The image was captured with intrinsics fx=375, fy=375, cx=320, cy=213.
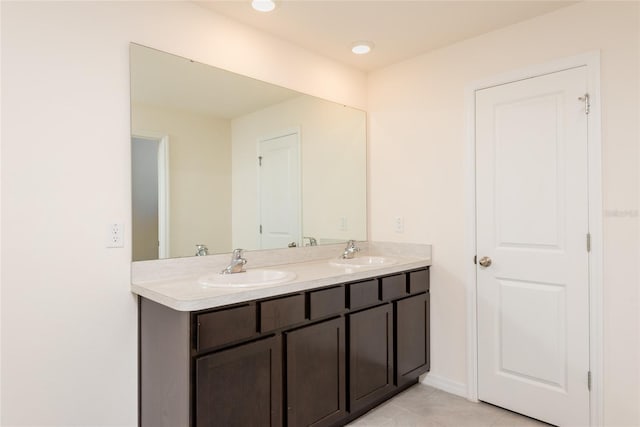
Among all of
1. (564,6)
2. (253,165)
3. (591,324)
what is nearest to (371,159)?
(253,165)

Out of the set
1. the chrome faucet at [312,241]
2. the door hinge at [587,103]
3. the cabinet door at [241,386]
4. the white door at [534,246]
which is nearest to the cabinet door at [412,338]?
the white door at [534,246]

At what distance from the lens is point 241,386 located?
1637mm

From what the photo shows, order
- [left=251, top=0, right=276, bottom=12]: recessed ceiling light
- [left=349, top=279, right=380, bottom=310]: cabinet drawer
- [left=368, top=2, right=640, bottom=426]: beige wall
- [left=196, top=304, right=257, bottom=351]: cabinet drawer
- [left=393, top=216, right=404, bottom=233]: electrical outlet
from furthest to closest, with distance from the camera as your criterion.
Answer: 1. [left=393, top=216, right=404, bottom=233]: electrical outlet
2. [left=349, top=279, right=380, bottom=310]: cabinet drawer
3. [left=251, top=0, right=276, bottom=12]: recessed ceiling light
4. [left=368, top=2, right=640, bottom=426]: beige wall
5. [left=196, top=304, right=257, bottom=351]: cabinet drawer

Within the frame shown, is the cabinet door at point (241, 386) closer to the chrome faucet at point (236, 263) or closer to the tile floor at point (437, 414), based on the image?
the chrome faucet at point (236, 263)

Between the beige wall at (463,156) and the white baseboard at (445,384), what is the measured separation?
0.02 meters

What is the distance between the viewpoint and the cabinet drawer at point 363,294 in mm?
2156

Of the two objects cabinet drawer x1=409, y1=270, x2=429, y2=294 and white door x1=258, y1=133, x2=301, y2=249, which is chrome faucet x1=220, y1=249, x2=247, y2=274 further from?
cabinet drawer x1=409, y1=270, x2=429, y2=294

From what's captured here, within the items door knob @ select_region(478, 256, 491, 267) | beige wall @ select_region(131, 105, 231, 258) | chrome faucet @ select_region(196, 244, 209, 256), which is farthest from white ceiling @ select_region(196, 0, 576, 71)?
door knob @ select_region(478, 256, 491, 267)

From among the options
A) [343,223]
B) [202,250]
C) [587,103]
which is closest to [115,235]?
[202,250]

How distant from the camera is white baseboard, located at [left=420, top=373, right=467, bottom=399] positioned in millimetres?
2592

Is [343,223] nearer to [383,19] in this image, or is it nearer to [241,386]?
[383,19]

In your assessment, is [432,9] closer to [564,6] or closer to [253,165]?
[564,6]

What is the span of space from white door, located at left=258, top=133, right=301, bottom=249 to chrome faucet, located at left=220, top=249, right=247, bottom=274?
30 centimetres

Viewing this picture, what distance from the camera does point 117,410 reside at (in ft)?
5.85
